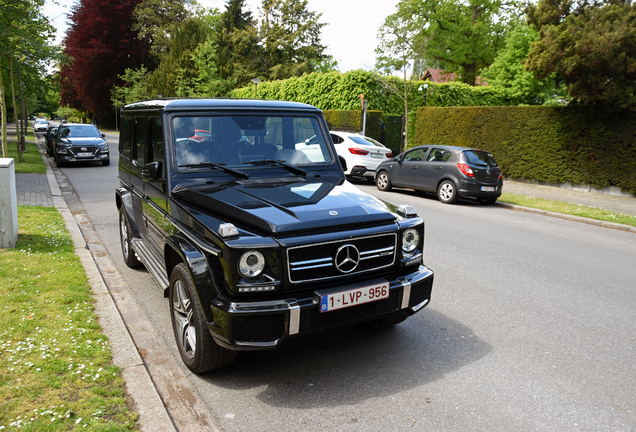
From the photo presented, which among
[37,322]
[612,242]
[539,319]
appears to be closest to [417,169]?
A: [612,242]

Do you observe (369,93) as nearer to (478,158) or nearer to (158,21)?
(478,158)

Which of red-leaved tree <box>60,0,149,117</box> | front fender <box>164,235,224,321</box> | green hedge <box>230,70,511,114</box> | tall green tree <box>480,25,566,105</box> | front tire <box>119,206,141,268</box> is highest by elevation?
red-leaved tree <box>60,0,149,117</box>

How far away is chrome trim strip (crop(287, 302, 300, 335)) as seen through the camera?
3072 mm

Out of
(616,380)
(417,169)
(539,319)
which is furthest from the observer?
(417,169)

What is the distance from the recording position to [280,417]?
3.07m

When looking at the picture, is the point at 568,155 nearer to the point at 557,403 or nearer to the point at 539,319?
the point at 539,319

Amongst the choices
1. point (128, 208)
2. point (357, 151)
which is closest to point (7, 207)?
point (128, 208)

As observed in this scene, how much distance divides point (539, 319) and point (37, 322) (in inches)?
183

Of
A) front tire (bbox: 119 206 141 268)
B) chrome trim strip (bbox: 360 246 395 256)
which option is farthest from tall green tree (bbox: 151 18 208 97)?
chrome trim strip (bbox: 360 246 395 256)

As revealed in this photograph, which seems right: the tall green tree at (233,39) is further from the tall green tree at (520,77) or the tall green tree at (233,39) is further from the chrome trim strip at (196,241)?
the chrome trim strip at (196,241)

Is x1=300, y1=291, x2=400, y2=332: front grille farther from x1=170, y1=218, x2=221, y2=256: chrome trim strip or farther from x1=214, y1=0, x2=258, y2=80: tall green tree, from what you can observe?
x1=214, y1=0, x2=258, y2=80: tall green tree

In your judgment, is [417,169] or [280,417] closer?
[280,417]

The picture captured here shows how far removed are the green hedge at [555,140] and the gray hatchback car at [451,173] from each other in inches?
190

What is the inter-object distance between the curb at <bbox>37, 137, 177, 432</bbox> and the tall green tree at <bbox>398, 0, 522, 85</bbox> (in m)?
39.4
